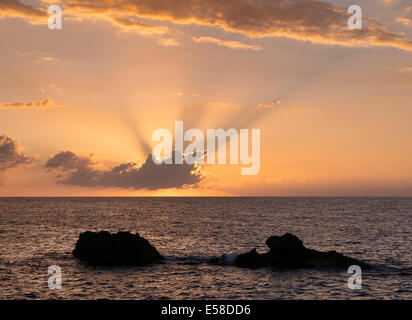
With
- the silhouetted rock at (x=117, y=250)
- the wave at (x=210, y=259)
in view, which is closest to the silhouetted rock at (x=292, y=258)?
the wave at (x=210, y=259)

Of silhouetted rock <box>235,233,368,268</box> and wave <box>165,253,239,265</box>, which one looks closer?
silhouetted rock <box>235,233,368,268</box>

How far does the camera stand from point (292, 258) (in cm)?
4650

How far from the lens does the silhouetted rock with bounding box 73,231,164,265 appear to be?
49.2m

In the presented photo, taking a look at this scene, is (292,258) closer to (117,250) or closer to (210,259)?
(210,259)

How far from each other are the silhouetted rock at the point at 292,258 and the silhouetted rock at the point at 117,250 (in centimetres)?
1134

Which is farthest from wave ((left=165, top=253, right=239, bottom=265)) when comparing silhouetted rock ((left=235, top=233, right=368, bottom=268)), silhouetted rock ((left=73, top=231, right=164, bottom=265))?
silhouetted rock ((left=73, top=231, right=164, bottom=265))

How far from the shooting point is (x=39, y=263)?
161 feet

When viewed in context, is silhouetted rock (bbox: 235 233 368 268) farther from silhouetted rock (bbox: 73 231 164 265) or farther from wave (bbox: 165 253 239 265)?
silhouetted rock (bbox: 73 231 164 265)

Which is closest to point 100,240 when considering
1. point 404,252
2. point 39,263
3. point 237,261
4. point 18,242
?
point 39,263

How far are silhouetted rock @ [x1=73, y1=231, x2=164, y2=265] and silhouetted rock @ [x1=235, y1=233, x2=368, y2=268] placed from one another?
1134cm

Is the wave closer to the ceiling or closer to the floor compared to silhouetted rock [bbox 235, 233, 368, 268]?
closer to the floor

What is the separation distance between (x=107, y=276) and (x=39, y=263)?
12.7 metres

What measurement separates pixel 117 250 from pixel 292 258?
21043 millimetres
